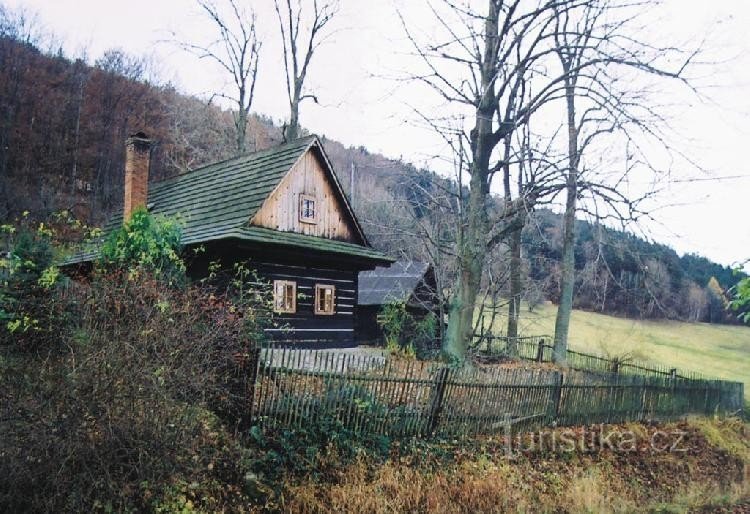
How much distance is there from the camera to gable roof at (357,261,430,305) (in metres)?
26.5

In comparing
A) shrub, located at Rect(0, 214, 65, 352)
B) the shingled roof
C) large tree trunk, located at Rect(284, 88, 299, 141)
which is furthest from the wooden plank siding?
large tree trunk, located at Rect(284, 88, 299, 141)

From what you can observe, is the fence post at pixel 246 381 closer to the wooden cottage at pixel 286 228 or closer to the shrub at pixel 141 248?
the shrub at pixel 141 248

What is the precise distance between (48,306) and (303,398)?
158 inches

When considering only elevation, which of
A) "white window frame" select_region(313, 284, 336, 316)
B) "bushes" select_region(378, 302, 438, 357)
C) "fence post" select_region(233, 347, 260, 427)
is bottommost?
"bushes" select_region(378, 302, 438, 357)

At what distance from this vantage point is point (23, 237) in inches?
361

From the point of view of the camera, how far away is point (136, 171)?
50.3 feet

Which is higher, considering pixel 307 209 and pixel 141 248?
pixel 307 209

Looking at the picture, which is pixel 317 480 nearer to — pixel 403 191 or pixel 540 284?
pixel 403 191

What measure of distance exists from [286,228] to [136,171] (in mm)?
4788

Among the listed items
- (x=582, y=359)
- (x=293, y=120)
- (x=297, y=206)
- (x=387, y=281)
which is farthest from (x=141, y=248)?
(x=582, y=359)

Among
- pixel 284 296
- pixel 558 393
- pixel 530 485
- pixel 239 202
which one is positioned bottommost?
pixel 530 485

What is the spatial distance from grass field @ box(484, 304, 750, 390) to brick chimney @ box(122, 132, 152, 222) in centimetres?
1800

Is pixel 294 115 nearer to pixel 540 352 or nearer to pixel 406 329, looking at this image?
pixel 406 329

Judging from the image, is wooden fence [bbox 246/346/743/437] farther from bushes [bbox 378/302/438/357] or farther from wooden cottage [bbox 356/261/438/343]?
wooden cottage [bbox 356/261/438/343]
